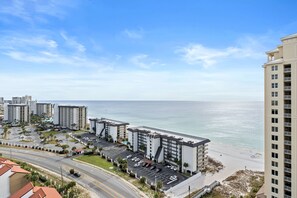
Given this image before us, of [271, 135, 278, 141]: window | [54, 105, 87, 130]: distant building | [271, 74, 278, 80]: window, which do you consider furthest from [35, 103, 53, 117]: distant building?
[271, 74, 278, 80]: window

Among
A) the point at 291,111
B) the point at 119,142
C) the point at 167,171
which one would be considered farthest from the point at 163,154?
the point at 291,111

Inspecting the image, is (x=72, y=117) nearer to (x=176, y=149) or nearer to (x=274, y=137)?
(x=176, y=149)

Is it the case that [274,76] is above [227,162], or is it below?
above

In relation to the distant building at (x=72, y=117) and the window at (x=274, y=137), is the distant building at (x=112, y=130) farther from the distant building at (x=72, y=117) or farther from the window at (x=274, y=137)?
the window at (x=274, y=137)

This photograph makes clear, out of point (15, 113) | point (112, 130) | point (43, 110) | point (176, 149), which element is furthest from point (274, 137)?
Answer: point (43, 110)

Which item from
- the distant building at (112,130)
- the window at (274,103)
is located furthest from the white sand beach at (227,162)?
the distant building at (112,130)

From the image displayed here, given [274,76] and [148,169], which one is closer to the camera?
[274,76]

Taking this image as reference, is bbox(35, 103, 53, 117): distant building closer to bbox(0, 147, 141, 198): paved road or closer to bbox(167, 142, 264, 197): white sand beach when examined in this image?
bbox(0, 147, 141, 198): paved road
